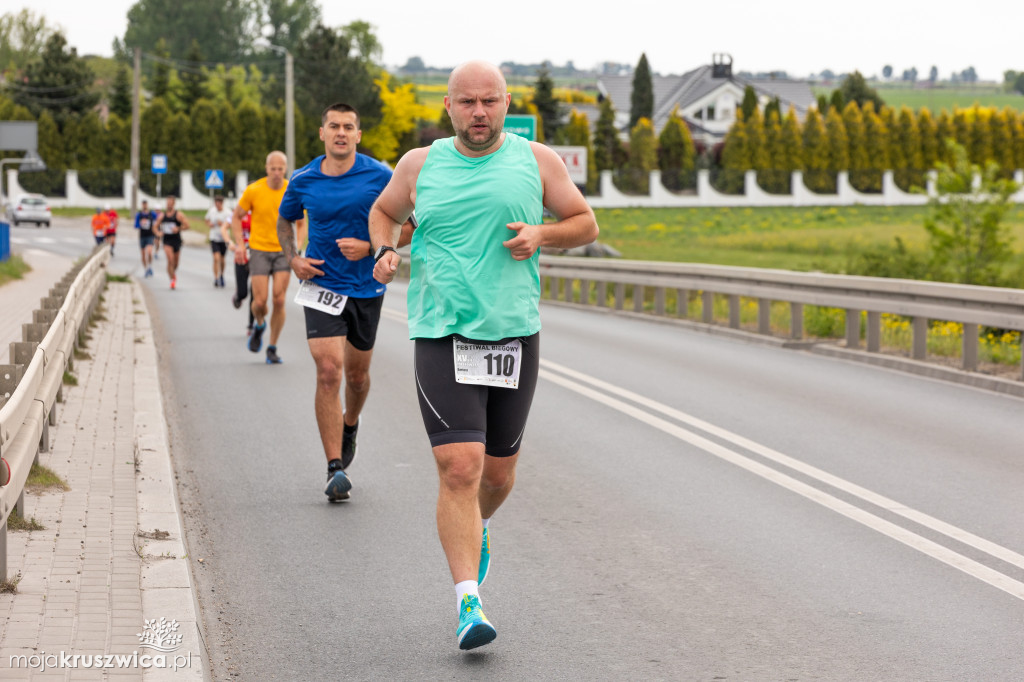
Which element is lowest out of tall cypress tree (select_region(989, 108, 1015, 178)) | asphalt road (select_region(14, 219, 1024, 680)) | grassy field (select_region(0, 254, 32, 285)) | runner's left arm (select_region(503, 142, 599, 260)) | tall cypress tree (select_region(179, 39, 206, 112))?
asphalt road (select_region(14, 219, 1024, 680))

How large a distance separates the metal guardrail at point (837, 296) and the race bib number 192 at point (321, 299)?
6495mm

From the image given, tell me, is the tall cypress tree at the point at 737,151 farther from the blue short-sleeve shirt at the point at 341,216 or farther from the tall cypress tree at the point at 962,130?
the blue short-sleeve shirt at the point at 341,216

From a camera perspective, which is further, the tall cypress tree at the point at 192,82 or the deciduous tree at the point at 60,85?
the tall cypress tree at the point at 192,82

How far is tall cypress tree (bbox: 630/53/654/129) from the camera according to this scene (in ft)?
398

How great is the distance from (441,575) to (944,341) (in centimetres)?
1076

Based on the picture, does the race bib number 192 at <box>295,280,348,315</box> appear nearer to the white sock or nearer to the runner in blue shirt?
the runner in blue shirt

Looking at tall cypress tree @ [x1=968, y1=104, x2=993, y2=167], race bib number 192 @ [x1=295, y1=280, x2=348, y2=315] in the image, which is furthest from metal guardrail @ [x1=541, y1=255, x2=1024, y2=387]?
tall cypress tree @ [x1=968, y1=104, x2=993, y2=167]

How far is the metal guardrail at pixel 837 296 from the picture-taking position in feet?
41.0

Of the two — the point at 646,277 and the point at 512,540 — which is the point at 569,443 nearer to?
the point at 512,540

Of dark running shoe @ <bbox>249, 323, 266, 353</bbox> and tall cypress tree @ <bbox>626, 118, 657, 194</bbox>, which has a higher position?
tall cypress tree @ <bbox>626, 118, 657, 194</bbox>

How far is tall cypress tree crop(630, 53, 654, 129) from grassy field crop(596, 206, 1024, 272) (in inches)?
1592

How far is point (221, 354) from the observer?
15312 millimetres

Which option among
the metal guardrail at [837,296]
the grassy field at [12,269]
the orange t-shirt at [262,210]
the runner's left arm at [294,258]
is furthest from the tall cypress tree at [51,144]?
the runner's left arm at [294,258]

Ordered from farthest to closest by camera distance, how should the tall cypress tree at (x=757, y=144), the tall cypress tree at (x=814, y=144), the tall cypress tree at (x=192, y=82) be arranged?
the tall cypress tree at (x=192, y=82)
the tall cypress tree at (x=814, y=144)
the tall cypress tree at (x=757, y=144)
